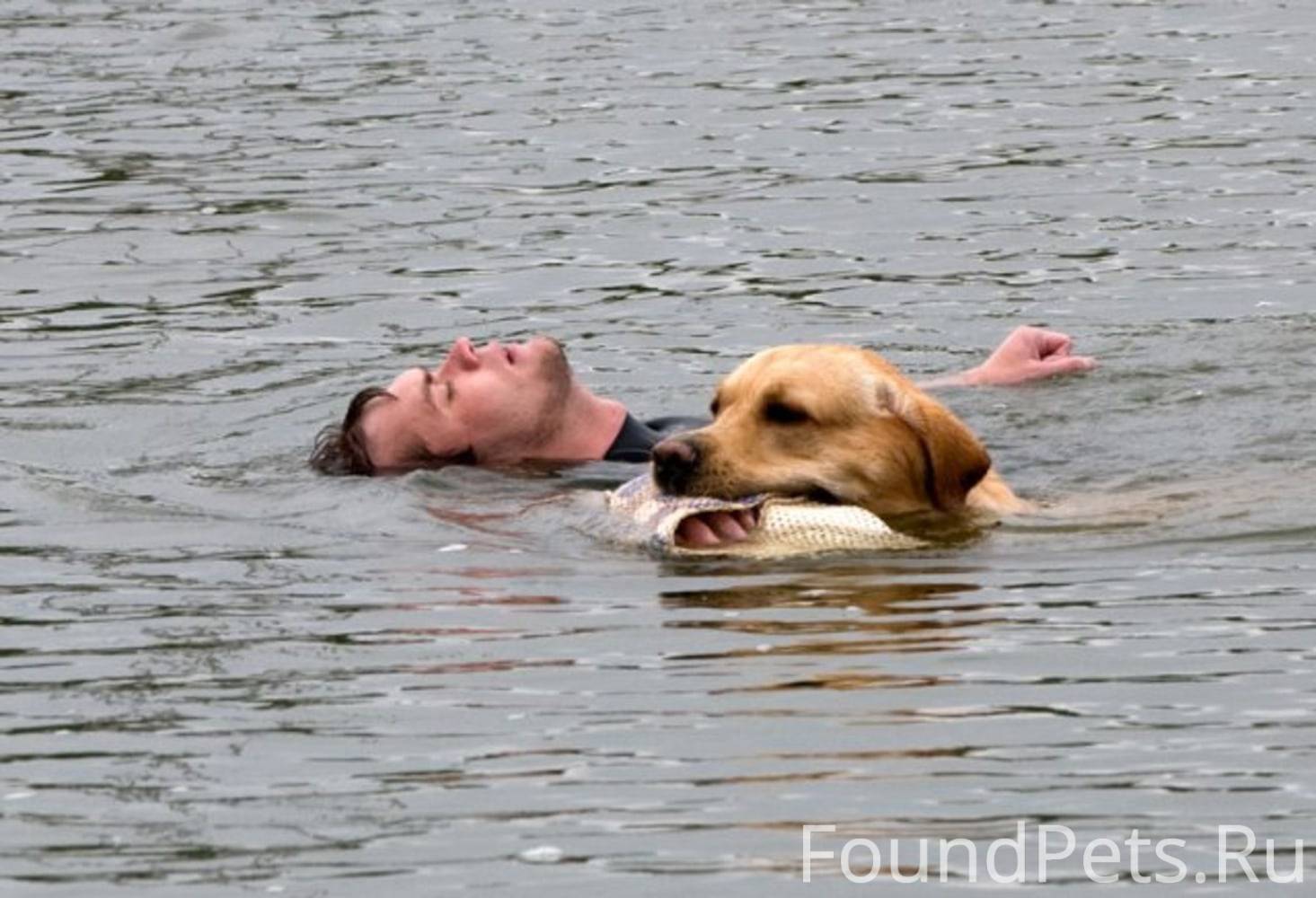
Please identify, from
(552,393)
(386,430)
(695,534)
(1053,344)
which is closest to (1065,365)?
(1053,344)

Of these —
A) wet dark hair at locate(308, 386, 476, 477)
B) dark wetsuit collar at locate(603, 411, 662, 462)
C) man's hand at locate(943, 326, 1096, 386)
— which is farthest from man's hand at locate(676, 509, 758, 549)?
man's hand at locate(943, 326, 1096, 386)

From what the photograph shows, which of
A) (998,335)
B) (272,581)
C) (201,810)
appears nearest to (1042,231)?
(998,335)

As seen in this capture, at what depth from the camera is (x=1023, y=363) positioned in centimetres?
1188

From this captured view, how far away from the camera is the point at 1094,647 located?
7.61 meters

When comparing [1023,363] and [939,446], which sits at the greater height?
[939,446]

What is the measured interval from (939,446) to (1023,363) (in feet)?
8.42

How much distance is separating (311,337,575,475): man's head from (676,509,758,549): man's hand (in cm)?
203

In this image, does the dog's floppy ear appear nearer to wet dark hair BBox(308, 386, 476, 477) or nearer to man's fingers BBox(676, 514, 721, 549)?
man's fingers BBox(676, 514, 721, 549)

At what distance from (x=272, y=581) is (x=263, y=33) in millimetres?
15121

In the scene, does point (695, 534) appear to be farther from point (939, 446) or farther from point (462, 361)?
point (462, 361)

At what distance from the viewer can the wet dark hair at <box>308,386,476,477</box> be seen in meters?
11.1

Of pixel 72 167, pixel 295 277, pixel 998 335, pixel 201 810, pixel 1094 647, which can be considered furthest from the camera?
pixel 72 167

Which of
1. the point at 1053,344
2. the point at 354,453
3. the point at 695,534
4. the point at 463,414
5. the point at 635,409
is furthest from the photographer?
the point at 635,409

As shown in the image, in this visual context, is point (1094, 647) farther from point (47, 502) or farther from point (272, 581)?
point (47, 502)
